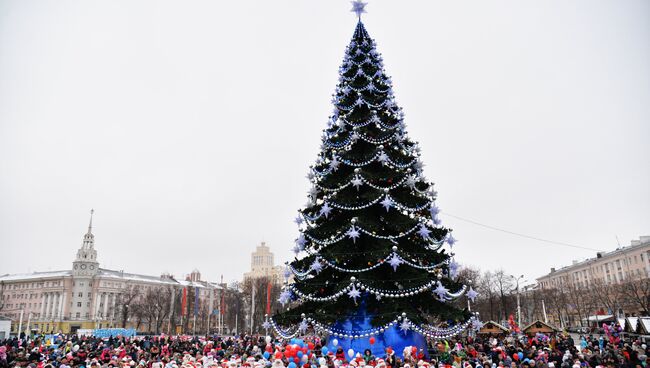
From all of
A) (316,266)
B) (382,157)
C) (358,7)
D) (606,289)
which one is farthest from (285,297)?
(606,289)

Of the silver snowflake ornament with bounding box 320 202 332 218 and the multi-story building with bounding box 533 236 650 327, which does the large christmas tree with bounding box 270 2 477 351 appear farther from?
the multi-story building with bounding box 533 236 650 327

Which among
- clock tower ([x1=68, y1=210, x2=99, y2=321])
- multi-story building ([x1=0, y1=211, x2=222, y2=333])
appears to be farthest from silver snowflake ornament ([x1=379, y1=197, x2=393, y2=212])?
clock tower ([x1=68, y1=210, x2=99, y2=321])

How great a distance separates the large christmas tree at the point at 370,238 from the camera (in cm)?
1673

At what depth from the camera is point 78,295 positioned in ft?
368

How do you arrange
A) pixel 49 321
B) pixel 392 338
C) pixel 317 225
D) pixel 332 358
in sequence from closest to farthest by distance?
pixel 332 358 → pixel 392 338 → pixel 317 225 → pixel 49 321

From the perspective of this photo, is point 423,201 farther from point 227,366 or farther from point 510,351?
point 227,366

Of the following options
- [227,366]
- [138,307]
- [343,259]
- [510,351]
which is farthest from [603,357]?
[138,307]

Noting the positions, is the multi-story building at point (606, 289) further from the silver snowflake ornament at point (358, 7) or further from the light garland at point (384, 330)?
the silver snowflake ornament at point (358, 7)

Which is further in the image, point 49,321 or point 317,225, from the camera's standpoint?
point 49,321

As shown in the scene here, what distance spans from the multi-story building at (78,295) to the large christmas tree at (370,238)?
9405 cm

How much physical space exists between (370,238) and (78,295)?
118m

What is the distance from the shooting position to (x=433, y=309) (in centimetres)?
1730

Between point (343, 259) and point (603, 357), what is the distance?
12121 mm

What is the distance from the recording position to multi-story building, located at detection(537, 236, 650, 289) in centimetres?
7450
